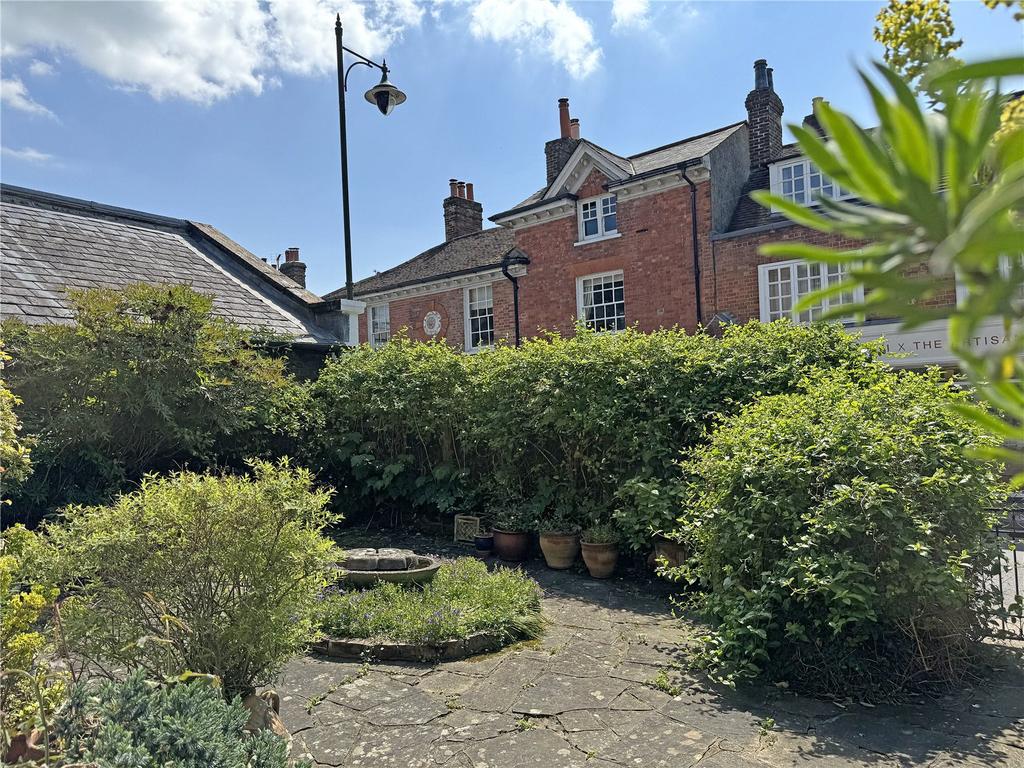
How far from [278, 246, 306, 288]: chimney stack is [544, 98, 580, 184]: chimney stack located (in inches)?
529

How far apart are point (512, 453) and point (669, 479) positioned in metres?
2.58

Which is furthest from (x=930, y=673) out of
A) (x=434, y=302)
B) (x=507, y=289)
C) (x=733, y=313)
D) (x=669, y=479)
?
(x=434, y=302)

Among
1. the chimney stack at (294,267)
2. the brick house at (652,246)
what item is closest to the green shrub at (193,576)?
the brick house at (652,246)

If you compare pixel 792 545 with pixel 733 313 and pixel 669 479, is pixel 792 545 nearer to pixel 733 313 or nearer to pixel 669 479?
pixel 669 479

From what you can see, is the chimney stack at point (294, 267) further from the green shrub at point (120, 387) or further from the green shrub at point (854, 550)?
the green shrub at point (854, 550)

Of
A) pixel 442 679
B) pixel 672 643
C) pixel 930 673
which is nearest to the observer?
pixel 930 673

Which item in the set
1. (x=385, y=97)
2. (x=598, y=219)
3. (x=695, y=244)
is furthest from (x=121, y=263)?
(x=695, y=244)

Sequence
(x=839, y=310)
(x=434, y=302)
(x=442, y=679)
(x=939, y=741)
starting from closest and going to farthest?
(x=839, y=310), (x=939, y=741), (x=442, y=679), (x=434, y=302)

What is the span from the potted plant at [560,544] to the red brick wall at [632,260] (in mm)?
8516

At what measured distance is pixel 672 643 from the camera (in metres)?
5.59

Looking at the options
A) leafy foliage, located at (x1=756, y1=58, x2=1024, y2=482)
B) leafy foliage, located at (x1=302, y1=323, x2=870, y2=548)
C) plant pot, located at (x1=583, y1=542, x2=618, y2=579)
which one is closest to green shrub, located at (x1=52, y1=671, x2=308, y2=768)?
leafy foliage, located at (x1=756, y1=58, x2=1024, y2=482)

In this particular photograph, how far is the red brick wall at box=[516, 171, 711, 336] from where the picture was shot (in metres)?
17.2

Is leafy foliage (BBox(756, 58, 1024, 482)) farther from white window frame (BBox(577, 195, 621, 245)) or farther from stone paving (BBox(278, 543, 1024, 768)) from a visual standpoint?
white window frame (BBox(577, 195, 621, 245))

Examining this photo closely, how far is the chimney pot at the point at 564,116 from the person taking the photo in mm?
21594
